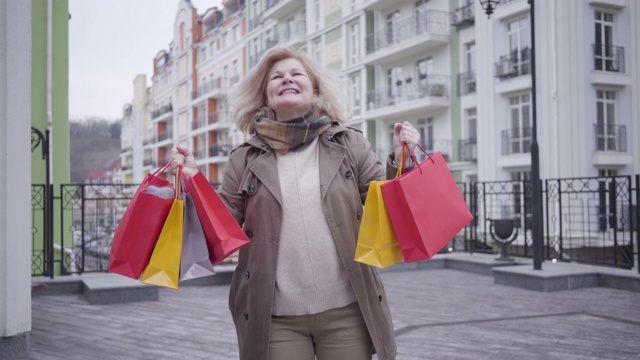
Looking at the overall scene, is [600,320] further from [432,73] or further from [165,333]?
[432,73]

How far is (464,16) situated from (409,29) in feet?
10.3

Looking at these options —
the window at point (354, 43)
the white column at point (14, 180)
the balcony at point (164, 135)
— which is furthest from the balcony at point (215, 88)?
the white column at point (14, 180)

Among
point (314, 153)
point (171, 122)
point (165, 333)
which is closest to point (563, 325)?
point (165, 333)

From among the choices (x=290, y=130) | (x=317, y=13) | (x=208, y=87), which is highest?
(x=317, y=13)

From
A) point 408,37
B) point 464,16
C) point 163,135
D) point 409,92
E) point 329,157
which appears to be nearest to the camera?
point 329,157

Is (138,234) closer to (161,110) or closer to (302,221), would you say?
(302,221)

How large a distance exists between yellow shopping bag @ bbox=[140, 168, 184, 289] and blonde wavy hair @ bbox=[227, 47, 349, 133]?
474 mm

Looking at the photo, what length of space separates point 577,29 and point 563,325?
580 inches

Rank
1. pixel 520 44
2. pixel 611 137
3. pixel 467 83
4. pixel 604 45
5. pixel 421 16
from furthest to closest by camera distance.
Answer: pixel 421 16 < pixel 467 83 < pixel 520 44 < pixel 611 137 < pixel 604 45

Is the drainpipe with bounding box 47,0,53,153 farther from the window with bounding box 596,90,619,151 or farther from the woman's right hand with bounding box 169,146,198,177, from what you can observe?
the window with bounding box 596,90,619,151

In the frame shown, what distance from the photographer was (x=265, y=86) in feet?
8.42

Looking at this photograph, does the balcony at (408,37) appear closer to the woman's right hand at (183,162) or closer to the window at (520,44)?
the window at (520,44)

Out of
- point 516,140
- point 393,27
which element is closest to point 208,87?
point 393,27

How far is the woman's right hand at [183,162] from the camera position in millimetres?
2420
